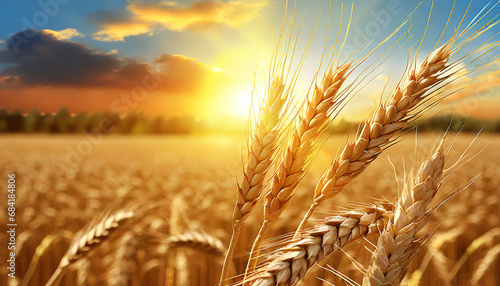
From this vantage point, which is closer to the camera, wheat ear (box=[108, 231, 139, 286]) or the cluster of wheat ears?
the cluster of wheat ears

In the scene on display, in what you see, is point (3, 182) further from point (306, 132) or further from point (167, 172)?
point (306, 132)

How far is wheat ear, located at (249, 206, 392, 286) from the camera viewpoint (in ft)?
2.79

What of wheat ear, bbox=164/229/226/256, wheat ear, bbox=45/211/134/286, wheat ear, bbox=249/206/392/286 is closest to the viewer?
wheat ear, bbox=249/206/392/286

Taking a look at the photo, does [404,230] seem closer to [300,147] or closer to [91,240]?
[300,147]

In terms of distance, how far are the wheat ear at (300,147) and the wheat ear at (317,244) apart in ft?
0.25

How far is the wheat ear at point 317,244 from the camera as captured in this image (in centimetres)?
85

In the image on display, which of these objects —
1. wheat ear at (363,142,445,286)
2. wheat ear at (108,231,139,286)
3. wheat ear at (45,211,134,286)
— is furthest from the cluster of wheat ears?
wheat ear at (108,231,139,286)

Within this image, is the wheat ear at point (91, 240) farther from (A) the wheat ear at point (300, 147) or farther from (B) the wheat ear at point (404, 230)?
(B) the wheat ear at point (404, 230)

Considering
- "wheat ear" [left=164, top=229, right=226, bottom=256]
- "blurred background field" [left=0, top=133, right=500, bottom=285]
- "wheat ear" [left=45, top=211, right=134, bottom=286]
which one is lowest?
"blurred background field" [left=0, top=133, right=500, bottom=285]

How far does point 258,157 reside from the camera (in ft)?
3.18

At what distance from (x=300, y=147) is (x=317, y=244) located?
0.24 meters

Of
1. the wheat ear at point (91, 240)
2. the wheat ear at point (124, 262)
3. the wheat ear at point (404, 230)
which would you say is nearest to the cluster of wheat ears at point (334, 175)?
the wheat ear at point (404, 230)

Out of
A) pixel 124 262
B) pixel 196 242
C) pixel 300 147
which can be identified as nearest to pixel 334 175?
pixel 300 147

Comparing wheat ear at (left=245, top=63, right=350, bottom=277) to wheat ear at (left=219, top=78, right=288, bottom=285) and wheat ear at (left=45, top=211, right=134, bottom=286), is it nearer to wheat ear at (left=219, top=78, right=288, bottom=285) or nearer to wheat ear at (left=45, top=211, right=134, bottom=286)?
wheat ear at (left=219, top=78, right=288, bottom=285)
